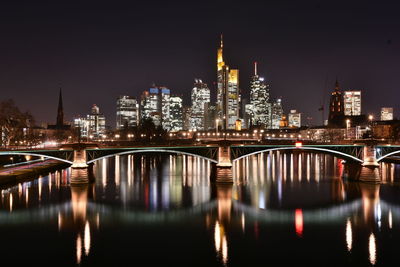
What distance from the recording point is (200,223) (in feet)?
144

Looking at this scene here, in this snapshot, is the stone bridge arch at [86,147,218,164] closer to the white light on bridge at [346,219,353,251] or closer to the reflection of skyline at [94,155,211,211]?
the reflection of skyline at [94,155,211,211]

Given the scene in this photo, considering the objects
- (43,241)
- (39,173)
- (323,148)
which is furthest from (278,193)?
(39,173)

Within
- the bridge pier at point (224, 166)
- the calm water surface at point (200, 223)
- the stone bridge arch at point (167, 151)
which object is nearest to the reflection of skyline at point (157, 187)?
the calm water surface at point (200, 223)

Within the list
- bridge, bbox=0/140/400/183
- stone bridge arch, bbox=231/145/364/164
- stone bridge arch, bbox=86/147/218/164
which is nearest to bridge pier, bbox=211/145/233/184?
bridge, bbox=0/140/400/183

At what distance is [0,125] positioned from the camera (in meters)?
95.9

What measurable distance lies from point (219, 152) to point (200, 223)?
25277 mm

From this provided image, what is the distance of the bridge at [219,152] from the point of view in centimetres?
6688

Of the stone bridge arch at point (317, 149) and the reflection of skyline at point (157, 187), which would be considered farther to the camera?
the stone bridge arch at point (317, 149)

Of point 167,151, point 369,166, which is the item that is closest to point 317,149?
point 369,166

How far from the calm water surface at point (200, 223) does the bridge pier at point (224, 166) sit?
8.74 feet

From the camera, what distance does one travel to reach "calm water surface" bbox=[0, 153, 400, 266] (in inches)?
1316

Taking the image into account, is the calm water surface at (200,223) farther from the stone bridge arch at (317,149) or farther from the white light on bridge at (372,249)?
the stone bridge arch at (317,149)

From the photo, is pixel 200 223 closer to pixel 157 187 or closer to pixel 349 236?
Result: pixel 349 236

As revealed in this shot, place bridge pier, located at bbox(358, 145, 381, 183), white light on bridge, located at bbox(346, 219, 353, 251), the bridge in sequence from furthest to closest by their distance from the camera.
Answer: bridge pier, located at bbox(358, 145, 381, 183), the bridge, white light on bridge, located at bbox(346, 219, 353, 251)
